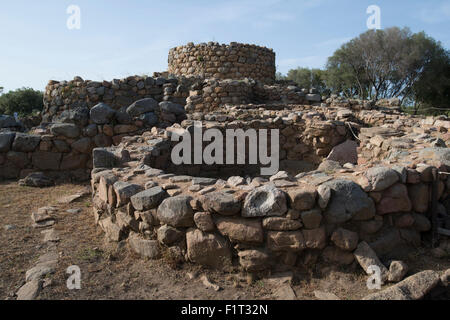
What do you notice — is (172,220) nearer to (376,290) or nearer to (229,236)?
(229,236)

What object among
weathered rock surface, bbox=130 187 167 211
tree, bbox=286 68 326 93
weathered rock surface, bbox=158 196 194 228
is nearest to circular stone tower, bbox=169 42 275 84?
weathered rock surface, bbox=130 187 167 211

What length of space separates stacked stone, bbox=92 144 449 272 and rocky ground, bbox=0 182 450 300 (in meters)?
0.14

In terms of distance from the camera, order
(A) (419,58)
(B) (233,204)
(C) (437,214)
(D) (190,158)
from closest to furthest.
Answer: (B) (233,204), (C) (437,214), (D) (190,158), (A) (419,58)

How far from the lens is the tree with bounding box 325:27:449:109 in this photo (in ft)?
64.3

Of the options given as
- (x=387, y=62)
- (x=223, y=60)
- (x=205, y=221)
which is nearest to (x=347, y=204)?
(x=205, y=221)

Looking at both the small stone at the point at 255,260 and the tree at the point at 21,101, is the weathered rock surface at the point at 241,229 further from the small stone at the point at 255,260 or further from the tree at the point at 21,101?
Result: the tree at the point at 21,101

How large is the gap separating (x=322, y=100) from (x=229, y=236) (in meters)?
9.00

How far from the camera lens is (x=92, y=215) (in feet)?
15.2

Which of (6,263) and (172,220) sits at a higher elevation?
(172,220)

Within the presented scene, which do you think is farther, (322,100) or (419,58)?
(419,58)

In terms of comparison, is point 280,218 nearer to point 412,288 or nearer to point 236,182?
point 236,182

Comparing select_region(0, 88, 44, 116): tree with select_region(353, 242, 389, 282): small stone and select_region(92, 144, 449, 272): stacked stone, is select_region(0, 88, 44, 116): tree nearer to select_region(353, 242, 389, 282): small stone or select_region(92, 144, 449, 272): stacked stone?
select_region(92, 144, 449, 272): stacked stone
